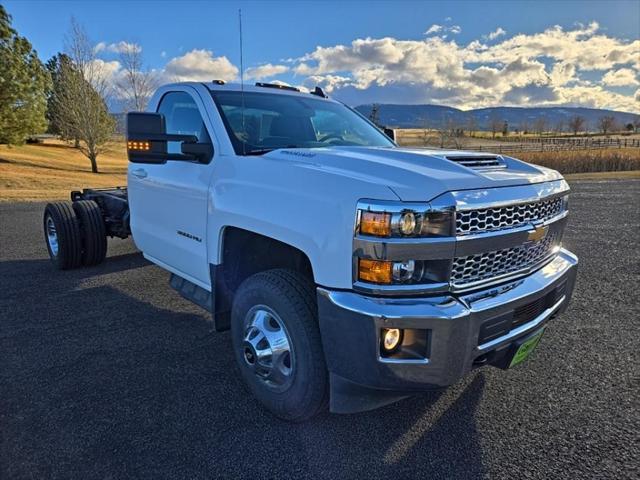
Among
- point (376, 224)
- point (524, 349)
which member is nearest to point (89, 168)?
point (376, 224)

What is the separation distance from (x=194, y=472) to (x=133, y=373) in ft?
4.13

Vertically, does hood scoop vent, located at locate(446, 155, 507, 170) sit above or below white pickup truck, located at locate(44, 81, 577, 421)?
above

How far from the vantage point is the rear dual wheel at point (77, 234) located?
5.84m

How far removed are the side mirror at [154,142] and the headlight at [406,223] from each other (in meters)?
1.60

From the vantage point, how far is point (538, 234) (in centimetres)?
265

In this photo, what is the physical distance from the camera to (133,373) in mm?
3391

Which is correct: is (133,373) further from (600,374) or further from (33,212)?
(33,212)

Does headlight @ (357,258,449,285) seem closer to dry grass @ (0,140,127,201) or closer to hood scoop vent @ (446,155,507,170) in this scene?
hood scoop vent @ (446,155,507,170)

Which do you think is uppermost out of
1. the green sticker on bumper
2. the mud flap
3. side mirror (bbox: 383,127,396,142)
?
side mirror (bbox: 383,127,396,142)

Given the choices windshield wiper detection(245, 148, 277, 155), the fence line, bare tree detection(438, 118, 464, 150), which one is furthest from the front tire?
the fence line

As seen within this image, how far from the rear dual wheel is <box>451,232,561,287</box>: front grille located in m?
5.16

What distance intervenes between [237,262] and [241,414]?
101cm

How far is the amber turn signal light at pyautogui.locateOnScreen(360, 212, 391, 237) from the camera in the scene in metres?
2.13

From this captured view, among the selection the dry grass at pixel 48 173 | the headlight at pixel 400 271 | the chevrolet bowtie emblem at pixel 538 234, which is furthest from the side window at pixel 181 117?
the dry grass at pixel 48 173
